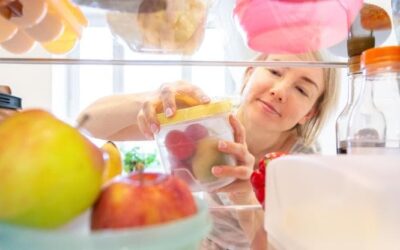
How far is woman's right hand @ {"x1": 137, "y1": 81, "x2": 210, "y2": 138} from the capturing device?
652mm

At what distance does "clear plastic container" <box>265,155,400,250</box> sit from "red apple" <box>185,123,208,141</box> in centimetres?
15

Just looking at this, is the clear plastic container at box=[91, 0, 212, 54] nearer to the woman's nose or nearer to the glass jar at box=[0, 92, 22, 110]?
the glass jar at box=[0, 92, 22, 110]

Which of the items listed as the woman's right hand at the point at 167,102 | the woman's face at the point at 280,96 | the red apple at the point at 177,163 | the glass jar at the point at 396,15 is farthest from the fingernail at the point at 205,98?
the woman's face at the point at 280,96

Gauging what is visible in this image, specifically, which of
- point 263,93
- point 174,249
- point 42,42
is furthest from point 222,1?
point 174,249

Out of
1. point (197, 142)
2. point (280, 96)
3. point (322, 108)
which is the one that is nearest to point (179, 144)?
point (197, 142)

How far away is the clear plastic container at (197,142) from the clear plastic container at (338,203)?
0.49 ft

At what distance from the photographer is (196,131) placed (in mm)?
628

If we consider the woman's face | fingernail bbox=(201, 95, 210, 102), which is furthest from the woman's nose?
fingernail bbox=(201, 95, 210, 102)

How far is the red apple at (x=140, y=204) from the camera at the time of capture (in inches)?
12.7

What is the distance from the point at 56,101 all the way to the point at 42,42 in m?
2.31

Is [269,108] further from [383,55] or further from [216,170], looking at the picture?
[383,55]

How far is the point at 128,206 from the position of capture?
328mm

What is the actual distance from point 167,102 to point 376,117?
31 cm

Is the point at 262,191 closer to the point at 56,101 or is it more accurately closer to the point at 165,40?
the point at 165,40
